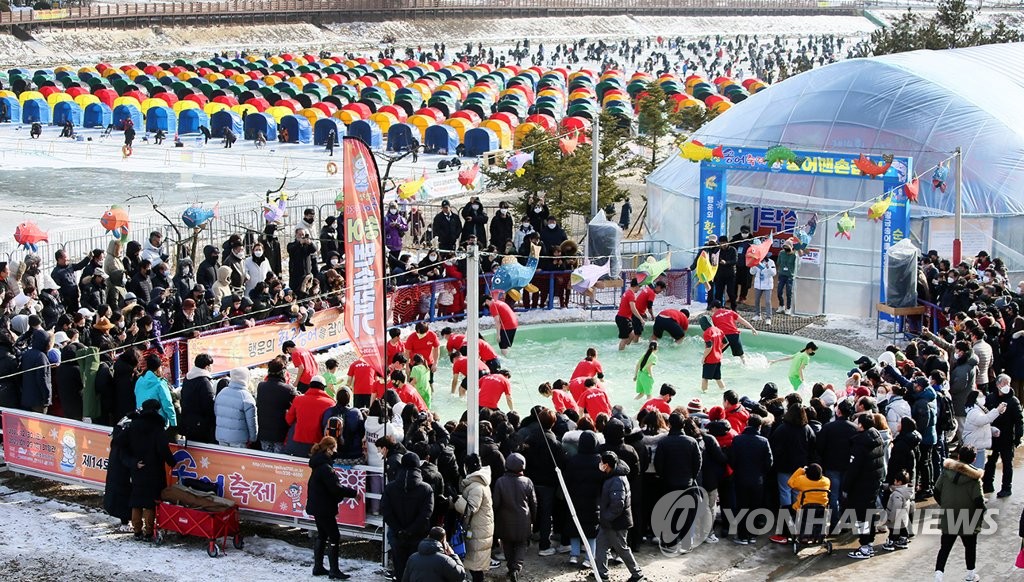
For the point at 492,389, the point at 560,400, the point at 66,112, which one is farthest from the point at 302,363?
the point at 66,112

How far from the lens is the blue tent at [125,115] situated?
4884cm

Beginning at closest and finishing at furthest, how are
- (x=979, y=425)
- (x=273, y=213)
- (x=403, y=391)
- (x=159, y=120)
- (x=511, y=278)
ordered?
(x=979, y=425)
(x=403, y=391)
(x=511, y=278)
(x=273, y=213)
(x=159, y=120)

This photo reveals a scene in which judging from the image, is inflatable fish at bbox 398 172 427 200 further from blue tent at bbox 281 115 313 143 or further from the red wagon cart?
blue tent at bbox 281 115 313 143

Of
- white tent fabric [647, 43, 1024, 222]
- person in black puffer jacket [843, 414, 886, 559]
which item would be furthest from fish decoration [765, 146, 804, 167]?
person in black puffer jacket [843, 414, 886, 559]

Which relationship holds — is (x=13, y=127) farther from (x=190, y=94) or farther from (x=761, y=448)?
(x=761, y=448)

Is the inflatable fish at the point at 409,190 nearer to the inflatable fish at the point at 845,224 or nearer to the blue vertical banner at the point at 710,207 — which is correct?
the blue vertical banner at the point at 710,207

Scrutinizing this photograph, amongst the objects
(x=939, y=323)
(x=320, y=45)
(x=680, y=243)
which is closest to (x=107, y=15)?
(x=320, y=45)

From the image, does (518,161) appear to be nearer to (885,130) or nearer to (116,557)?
(885,130)

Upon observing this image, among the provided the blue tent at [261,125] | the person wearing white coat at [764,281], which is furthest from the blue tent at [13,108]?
the person wearing white coat at [764,281]

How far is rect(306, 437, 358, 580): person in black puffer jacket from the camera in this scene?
11.8m

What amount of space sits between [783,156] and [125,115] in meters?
32.6

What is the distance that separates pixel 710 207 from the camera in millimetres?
23625

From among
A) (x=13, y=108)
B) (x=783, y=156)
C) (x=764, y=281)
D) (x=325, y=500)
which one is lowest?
(x=325, y=500)

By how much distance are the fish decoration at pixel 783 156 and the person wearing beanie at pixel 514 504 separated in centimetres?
1211
